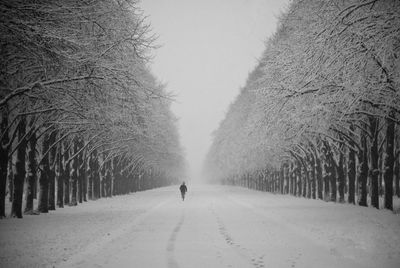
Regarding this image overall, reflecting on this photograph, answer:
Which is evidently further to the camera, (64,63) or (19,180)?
(19,180)

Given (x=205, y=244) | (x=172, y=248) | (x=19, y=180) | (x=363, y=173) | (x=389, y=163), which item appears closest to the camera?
(x=172, y=248)

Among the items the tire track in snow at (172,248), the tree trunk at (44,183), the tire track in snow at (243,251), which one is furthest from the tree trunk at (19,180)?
the tire track in snow at (243,251)

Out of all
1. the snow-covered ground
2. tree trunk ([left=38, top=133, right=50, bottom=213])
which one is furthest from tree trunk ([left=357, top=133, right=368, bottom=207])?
tree trunk ([left=38, top=133, right=50, bottom=213])

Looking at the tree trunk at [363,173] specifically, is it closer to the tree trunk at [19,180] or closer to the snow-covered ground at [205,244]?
the snow-covered ground at [205,244]

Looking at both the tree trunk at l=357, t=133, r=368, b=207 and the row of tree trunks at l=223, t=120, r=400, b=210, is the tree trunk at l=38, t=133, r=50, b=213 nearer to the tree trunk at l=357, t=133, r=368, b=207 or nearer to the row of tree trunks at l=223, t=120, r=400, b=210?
the row of tree trunks at l=223, t=120, r=400, b=210

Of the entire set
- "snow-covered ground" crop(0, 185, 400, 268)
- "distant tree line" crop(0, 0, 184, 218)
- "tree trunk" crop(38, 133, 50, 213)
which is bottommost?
"snow-covered ground" crop(0, 185, 400, 268)

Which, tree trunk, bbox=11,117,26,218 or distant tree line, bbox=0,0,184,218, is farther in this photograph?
tree trunk, bbox=11,117,26,218

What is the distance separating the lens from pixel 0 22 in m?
9.05

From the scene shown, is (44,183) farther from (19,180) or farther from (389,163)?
(389,163)

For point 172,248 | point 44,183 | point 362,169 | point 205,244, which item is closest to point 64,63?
point 172,248

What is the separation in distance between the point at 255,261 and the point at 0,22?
7.22 m

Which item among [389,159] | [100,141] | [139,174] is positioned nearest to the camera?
[389,159]

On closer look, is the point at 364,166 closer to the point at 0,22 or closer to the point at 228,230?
the point at 228,230

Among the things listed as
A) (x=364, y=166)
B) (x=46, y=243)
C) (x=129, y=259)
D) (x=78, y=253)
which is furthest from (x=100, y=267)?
(x=364, y=166)
